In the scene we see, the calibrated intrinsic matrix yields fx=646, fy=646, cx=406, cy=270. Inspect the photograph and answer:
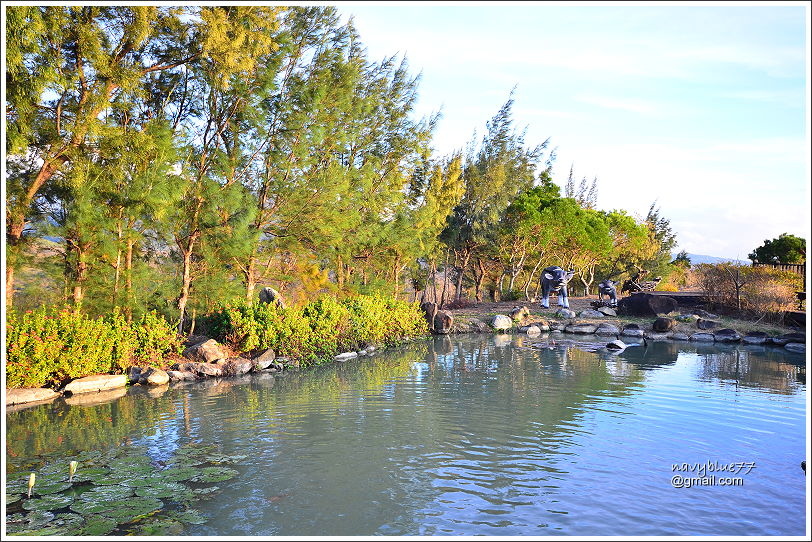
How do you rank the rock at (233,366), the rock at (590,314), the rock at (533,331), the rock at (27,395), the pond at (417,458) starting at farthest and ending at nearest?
the rock at (590,314)
the rock at (533,331)
the rock at (233,366)
the rock at (27,395)
the pond at (417,458)

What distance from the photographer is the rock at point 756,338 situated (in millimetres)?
16016

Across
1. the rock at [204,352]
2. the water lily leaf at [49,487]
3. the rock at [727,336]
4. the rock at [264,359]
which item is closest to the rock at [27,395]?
the rock at [204,352]

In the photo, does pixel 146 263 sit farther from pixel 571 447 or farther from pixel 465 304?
pixel 465 304

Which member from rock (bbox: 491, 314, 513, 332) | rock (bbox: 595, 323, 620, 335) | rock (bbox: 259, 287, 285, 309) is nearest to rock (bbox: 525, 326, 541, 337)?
rock (bbox: 491, 314, 513, 332)

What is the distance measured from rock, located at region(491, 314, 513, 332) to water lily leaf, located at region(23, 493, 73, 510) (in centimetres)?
1474

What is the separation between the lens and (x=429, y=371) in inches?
436

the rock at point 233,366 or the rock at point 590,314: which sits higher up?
the rock at point 590,314

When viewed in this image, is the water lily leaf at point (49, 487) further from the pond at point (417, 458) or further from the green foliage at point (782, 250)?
the green foliage at point (782, 250)

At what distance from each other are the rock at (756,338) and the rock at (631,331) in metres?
2.46

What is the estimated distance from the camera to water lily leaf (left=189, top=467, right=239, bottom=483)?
17.0 ft

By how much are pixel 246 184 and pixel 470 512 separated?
9337 mm

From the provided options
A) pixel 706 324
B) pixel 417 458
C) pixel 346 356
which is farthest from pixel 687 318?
pixel 417 458

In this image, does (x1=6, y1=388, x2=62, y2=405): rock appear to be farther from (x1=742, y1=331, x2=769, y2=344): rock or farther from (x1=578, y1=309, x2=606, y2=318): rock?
(x1=578, y1=309, x2=606, y2=318): rock

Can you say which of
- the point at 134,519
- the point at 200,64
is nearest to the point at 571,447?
the point at 134,519
